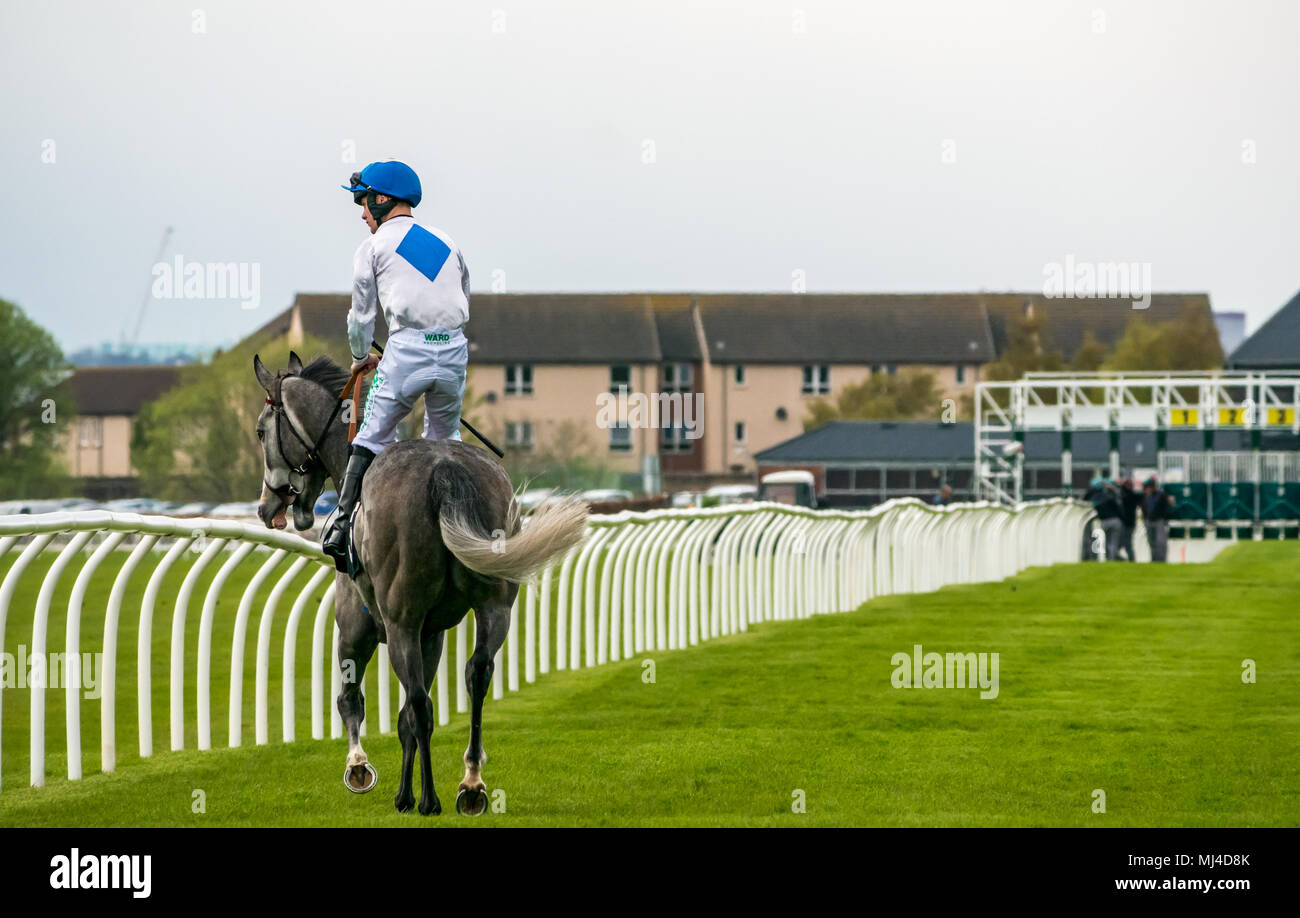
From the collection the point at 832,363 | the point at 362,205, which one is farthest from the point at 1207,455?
the point at 362,205

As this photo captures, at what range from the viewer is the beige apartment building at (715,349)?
75.9 metres

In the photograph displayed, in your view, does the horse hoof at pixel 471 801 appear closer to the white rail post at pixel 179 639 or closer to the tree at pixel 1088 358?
the white rail post at pixel 179 639

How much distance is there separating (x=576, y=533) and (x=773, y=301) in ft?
245

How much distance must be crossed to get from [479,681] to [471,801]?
39cm

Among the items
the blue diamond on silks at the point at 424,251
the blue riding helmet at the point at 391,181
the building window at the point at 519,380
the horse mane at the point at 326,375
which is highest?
the building window at the point at 519,380

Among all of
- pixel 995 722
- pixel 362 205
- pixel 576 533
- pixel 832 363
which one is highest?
pixel 832 363

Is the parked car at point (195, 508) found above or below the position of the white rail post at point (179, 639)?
above

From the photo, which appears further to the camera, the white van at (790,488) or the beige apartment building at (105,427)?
the beige apartment building at (105,427)

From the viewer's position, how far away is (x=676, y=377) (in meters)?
78.1

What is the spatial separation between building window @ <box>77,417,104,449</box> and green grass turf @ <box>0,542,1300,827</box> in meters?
72.9

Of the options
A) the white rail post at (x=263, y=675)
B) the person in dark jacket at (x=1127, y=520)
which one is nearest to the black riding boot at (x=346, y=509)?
the white rail post at (x=263, y=675)

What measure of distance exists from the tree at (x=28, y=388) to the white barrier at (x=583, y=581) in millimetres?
44374
